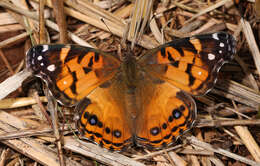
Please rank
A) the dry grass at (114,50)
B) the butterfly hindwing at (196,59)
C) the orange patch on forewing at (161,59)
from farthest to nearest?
1. the dry grass at (114,50)
2. the orange patch on forewing at (161,59)
3. the butterfly hindwing at (196,59)

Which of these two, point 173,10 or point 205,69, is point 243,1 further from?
point 205,69

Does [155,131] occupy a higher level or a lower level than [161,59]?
lower

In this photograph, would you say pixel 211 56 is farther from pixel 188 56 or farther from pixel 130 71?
pixel 130 71

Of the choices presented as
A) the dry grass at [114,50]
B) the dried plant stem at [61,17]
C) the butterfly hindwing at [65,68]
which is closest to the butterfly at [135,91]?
the butterfly hindwing at [65,68]

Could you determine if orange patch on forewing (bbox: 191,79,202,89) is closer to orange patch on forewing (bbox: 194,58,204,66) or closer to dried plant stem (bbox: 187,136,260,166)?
orange patch on forewing (bbox: 194,58,204,66)

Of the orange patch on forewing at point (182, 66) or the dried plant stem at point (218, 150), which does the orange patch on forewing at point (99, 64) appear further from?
the dried plant stem at point (218, 150)

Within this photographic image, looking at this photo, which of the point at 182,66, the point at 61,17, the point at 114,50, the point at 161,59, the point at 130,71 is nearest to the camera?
the point at 182,66

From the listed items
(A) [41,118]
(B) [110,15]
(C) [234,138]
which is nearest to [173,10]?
(B) [110,15]

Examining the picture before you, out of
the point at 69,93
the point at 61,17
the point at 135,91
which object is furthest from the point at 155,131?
the point at 61,17
